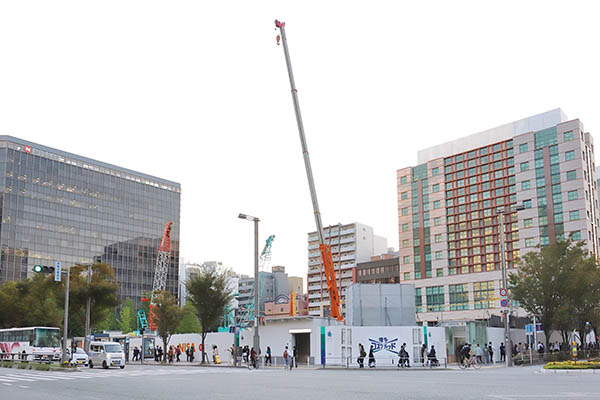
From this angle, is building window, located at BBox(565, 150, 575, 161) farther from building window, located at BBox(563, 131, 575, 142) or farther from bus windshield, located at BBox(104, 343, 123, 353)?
bus windshield, located at BBox(104, 343, 123, 353)

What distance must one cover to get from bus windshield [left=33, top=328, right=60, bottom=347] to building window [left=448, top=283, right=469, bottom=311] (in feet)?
238

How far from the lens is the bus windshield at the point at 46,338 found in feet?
168

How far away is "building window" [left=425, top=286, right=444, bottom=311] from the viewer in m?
109

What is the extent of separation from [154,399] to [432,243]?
103 m

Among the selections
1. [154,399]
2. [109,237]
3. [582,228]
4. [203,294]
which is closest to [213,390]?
[154,399]

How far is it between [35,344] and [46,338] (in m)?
1.07

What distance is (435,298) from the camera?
363 ft

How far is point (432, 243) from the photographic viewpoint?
375ft

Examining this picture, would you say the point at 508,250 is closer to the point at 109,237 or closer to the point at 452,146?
the point at 452,146

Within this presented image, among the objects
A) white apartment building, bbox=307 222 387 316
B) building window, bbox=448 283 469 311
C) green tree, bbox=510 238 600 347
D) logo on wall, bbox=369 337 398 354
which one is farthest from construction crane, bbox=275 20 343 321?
white apartment building, bbox=307 222 387 316

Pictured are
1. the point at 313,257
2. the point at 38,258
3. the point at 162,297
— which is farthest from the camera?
the point at 313,257

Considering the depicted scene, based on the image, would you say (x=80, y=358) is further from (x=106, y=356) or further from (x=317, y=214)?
(x=317, y=214)

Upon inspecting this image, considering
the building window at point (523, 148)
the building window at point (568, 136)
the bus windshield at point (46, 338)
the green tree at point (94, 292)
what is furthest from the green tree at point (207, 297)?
the building window at point (568, 136)

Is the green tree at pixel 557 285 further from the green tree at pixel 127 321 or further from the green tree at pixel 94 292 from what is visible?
the green tree at pixel 127 321
